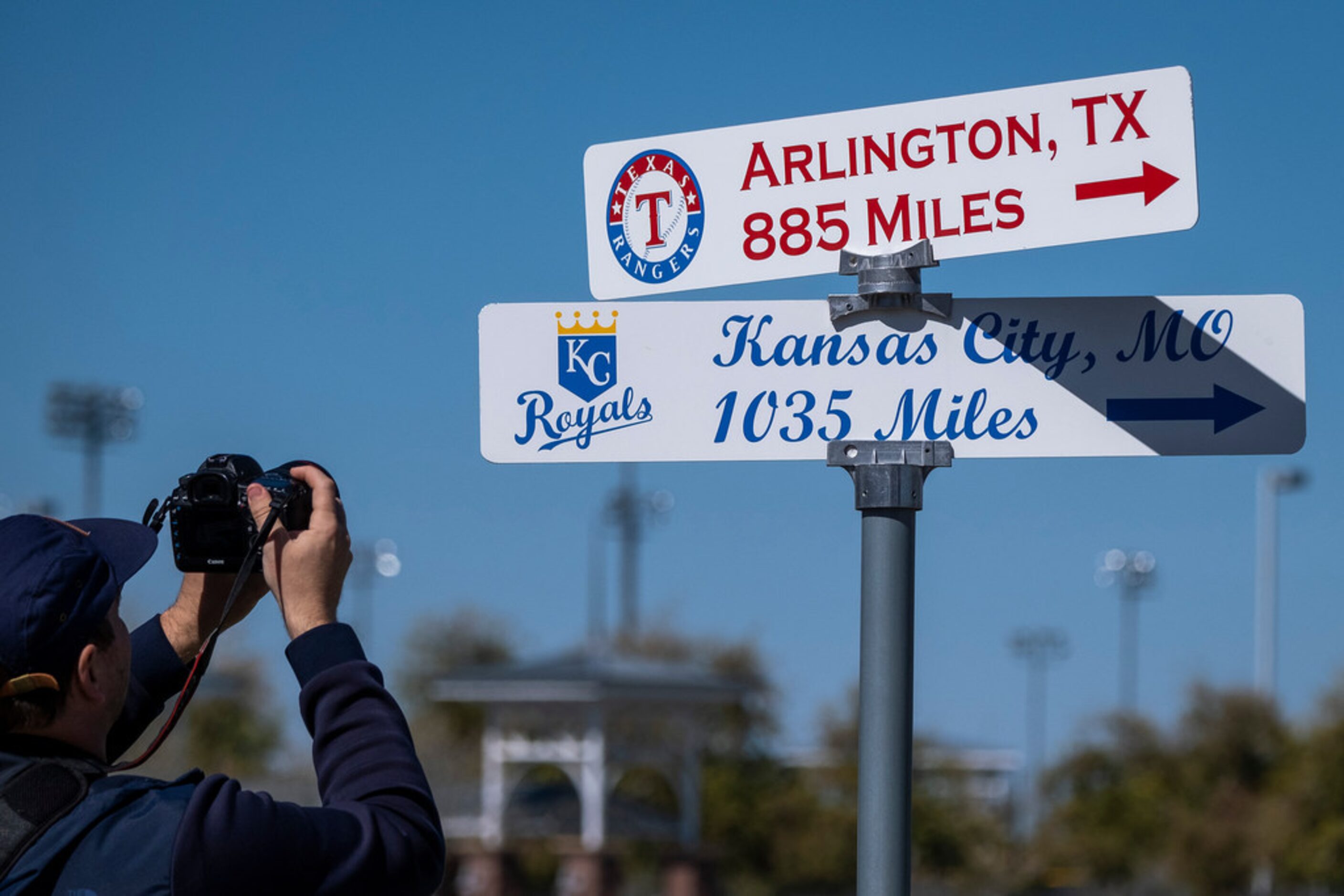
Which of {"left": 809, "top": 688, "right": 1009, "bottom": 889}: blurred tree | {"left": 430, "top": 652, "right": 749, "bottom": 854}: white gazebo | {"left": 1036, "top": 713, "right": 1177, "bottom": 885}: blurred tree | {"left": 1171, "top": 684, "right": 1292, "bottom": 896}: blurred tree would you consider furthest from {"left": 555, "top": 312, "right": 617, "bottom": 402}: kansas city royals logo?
{"left": 1036, "top": 713, "right": 1177, "bottom": 885}: blurred tree

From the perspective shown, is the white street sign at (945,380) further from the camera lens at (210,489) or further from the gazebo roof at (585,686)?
the gazebo roof at (585,686)

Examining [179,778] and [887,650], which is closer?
[179,778]

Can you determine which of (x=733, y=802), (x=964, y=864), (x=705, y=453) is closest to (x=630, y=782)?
(x=733, y=802)

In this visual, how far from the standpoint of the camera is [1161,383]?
299 cm

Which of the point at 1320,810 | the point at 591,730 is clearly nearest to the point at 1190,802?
the point at 1320,810

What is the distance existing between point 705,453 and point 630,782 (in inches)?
1716

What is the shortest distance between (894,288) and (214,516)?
45.2 inches

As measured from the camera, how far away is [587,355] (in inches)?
122

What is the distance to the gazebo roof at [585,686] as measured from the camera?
33062mm

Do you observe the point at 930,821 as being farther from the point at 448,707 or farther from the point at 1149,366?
the point at 1149,366

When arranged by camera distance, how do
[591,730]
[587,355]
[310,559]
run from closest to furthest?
1. [310,559]
2. [587,355]
3. [591,730]

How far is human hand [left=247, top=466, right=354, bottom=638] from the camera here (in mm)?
2396

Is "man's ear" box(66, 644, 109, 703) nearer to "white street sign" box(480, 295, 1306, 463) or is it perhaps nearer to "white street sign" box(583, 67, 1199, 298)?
"white street sign" box(480, 295, 1306, 463)

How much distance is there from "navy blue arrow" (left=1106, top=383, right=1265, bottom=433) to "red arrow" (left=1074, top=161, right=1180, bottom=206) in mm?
327
